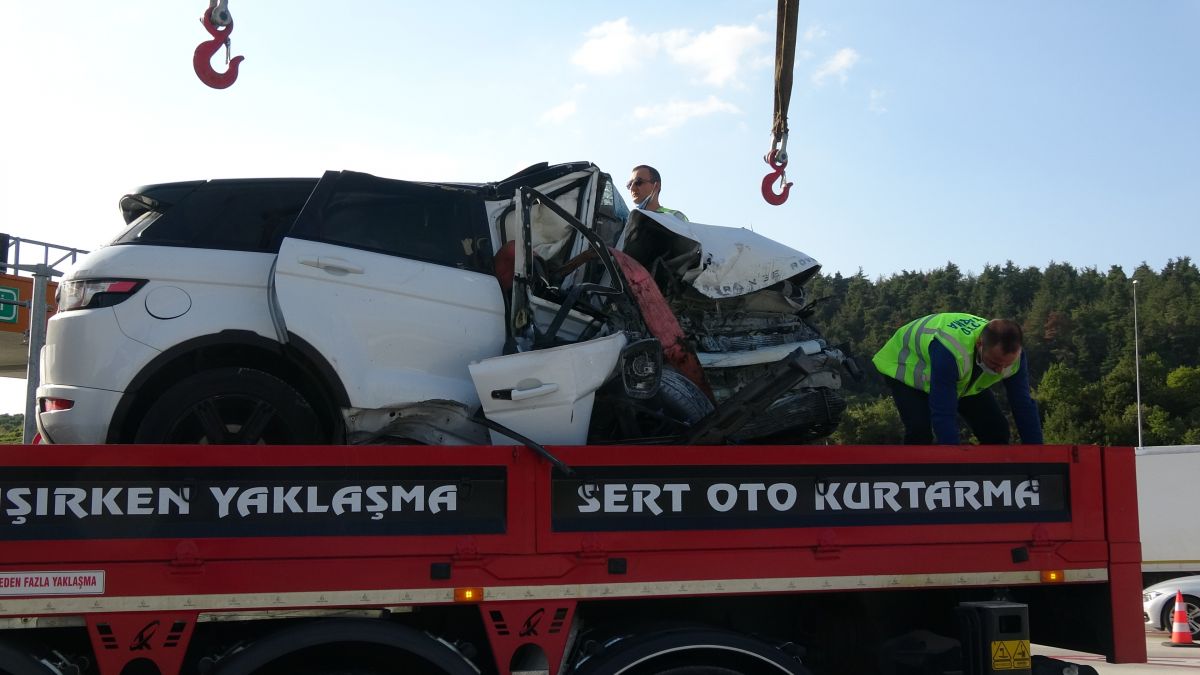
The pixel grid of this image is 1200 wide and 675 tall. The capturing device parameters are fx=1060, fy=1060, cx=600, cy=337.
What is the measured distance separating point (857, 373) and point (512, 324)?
6.06 ft

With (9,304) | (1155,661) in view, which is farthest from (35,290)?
(1155,661)

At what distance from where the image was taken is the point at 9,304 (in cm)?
1625

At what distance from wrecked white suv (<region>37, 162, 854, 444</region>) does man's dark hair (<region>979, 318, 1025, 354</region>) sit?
802mm

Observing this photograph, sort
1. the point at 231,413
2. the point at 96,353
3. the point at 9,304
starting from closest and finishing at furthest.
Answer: the point at 96,353
the point at 231,413
the point at 9,304

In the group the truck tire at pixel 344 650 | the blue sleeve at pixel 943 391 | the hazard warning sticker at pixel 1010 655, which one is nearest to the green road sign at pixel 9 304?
the truck tire at pixel 344 650

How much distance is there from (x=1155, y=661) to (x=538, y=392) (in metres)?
8.54

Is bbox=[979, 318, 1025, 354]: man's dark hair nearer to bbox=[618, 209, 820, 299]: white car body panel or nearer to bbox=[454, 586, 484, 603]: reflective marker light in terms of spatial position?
bbox=[618, 209, 820, 299]: white car body panel

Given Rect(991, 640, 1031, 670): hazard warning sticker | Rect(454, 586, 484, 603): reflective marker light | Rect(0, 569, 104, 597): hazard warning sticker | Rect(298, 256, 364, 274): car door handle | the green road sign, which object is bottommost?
Rect(991, 640, 1031, 670): hazard warning sticker

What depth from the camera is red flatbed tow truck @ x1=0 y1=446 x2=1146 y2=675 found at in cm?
353

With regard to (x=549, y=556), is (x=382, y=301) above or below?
above

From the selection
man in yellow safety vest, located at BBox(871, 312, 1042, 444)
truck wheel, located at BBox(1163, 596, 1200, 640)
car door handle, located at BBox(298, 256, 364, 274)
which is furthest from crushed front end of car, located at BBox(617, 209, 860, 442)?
truck wheel, located at BBox(1163, 596, 1200, 640)

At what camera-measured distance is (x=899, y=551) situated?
4.19 m

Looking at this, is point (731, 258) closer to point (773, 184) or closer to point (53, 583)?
point (773, 184)

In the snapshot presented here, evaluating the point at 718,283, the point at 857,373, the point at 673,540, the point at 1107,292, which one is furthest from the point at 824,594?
the point at 1107,292
